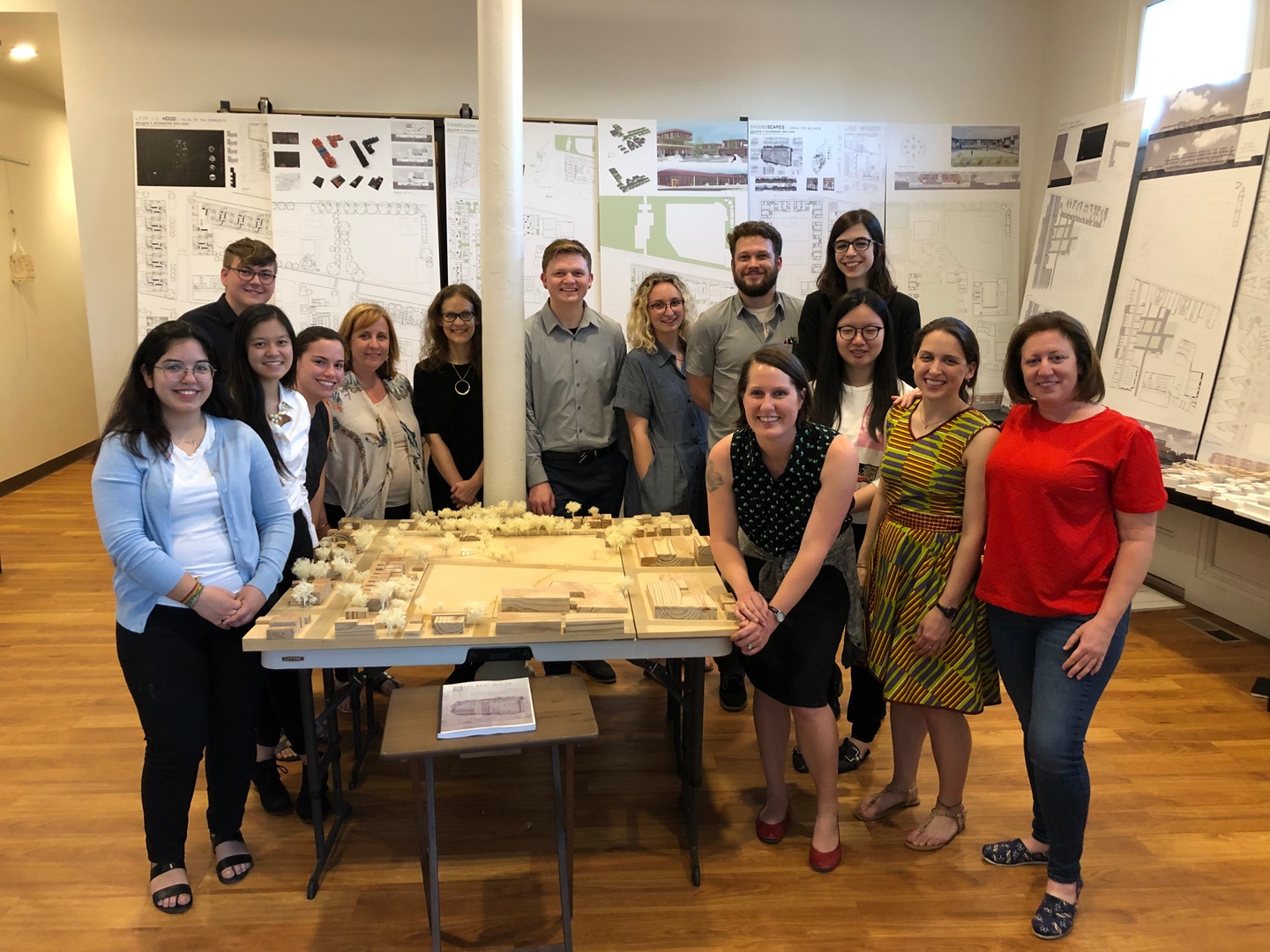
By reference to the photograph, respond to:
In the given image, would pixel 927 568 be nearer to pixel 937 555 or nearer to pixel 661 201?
pixel 937 555

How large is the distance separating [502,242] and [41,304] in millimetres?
5984

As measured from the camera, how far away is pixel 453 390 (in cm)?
324

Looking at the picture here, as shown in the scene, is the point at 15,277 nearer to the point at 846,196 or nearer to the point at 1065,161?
the point at 846,196

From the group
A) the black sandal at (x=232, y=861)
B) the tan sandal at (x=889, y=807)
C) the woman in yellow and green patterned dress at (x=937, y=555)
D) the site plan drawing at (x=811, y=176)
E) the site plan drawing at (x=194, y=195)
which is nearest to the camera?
the woman in yellow and green patterned dress at (x=937, y=555)

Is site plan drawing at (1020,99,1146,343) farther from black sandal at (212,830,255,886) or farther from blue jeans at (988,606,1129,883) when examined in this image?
black sandal at (212,830,255,886)

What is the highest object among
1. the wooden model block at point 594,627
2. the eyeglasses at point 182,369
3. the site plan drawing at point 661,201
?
the site plan drawing at point 661,201

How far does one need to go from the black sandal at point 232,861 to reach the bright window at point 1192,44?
511cm

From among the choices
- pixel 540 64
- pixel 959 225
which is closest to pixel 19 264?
pixel 540 64

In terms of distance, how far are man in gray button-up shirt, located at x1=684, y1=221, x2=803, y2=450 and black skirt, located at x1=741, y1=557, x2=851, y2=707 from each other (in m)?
0.93

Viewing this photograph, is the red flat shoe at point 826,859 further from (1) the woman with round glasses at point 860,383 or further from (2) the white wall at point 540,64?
(2) the white wall at point 540,64

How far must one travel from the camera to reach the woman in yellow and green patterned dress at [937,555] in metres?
2.20

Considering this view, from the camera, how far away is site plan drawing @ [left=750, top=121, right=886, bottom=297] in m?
5.72

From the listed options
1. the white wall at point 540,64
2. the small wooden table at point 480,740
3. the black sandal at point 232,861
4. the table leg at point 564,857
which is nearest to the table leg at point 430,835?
the small wooden table at point 480,740

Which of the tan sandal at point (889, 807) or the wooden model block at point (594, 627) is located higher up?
the wooden model block at point (594, 627)
